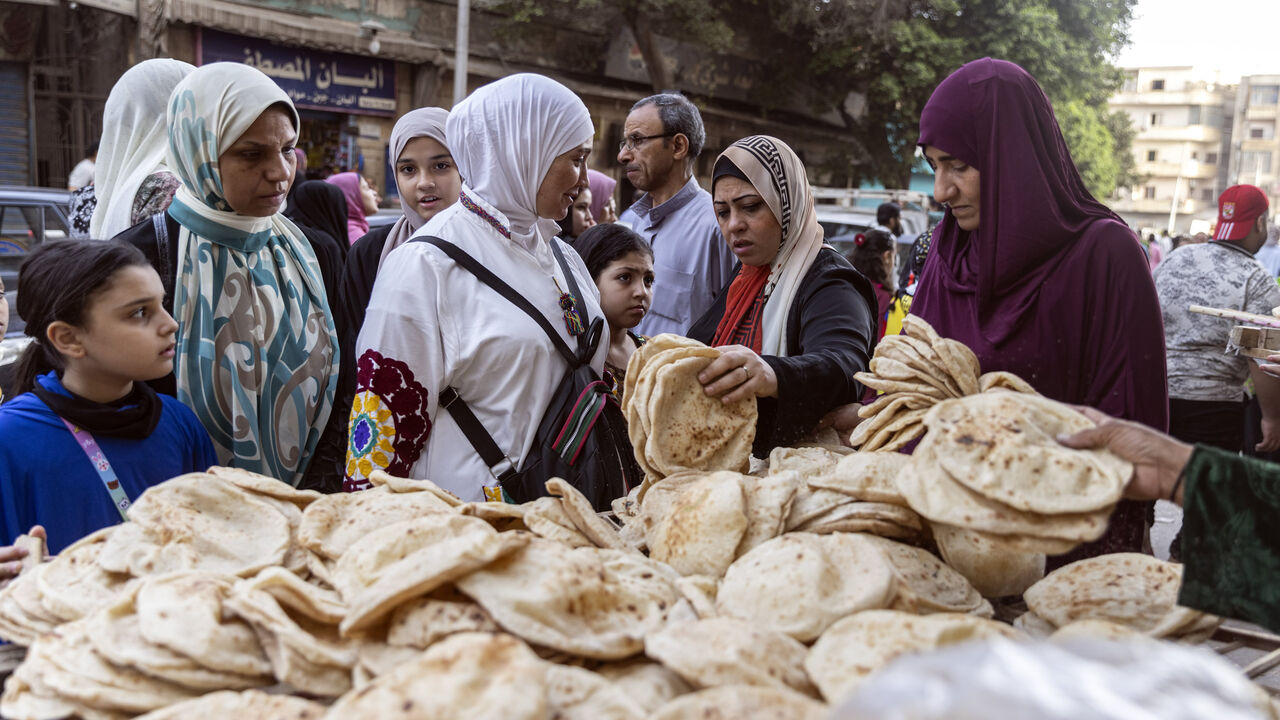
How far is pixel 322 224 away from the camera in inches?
149

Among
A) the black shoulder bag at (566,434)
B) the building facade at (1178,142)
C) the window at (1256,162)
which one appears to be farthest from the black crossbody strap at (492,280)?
the window at (1256,162)

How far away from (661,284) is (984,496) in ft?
8.51

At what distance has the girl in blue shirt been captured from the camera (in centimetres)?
198

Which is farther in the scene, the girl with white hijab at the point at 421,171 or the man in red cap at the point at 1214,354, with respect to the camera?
the man in red cap at the point at 1214,354

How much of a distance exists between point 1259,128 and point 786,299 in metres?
76.1

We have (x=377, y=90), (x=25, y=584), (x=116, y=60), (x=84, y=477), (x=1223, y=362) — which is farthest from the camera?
(x=377, y=90)

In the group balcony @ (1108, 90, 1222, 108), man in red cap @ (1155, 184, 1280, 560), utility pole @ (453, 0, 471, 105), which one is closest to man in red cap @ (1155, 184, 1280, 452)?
man in red cap @ (1155, 184, 1280, 560)

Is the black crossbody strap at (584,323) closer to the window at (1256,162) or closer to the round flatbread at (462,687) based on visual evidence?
the round flatbread at (462,687)

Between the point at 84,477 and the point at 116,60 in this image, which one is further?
the point at 116,60

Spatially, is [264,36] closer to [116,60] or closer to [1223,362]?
[116,60]

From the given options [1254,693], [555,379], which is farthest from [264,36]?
[1254,693]

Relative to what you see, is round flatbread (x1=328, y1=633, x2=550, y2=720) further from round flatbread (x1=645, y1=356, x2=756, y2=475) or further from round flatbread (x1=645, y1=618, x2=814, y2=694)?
round flatbread (x1=645, y1=356, x2=756, y2=475)

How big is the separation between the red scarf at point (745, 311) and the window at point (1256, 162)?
72.4m

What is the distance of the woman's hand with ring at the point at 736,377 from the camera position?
212 cm
